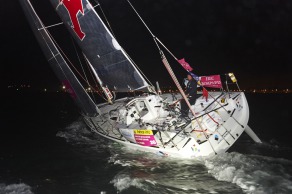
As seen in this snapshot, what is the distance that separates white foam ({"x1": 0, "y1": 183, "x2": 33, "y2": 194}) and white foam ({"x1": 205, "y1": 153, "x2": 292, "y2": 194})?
6.55 meters

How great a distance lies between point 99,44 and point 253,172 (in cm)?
807

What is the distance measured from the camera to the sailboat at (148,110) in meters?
10.1

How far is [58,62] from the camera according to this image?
15.0m

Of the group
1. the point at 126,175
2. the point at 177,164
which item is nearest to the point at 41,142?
the point at 126,175

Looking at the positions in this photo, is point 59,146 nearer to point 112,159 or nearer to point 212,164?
point 112,159

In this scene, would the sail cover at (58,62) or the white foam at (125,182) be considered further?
the sail cover at (58,62)

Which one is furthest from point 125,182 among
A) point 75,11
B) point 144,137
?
point 75,11

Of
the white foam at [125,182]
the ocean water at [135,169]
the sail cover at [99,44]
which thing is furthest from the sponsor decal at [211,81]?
the white foam at [125,182]

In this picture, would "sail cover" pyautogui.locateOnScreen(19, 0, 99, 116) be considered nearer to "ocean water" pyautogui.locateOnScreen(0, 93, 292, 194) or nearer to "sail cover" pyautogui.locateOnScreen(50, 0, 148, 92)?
"sail cover" pyautogui.locateOnScreen(50, 0, 148, 92)

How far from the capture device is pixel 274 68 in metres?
50.3

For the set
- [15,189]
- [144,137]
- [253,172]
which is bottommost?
[253,172]

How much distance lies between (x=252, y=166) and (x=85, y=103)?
8.85 m

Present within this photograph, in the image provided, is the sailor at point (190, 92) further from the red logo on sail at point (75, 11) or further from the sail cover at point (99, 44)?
the red logo on sail at point (75, 11)

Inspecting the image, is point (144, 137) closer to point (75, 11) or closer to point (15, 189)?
point (15, 189)
